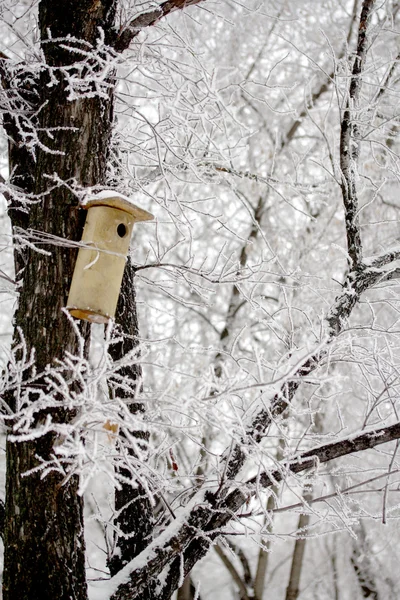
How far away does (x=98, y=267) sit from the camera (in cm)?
247

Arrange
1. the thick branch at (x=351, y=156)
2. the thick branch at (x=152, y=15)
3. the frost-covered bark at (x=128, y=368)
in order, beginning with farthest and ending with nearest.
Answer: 1. the thick branch at (x=351, y=156)
2. the thick branch at (x=152, y=15)
3. the frost-covered bark at (x=128, y=368)

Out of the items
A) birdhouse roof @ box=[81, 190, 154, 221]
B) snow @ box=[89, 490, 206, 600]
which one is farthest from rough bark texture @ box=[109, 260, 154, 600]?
birdhouse roof @ box=[81, 190, 154, 221]

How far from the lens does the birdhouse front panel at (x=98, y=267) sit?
7.93 feet

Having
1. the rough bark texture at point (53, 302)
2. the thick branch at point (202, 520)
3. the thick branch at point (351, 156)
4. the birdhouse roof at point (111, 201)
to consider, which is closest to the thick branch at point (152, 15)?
the rough bark texture at point (53, 302)

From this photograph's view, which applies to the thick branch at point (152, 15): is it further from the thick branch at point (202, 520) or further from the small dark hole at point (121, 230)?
the thick branch at point (202, 520)

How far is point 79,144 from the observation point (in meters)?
2.58

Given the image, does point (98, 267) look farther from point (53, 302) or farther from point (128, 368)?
point (128, 368)

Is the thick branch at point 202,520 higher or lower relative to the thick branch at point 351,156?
lower

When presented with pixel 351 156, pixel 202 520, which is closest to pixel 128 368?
pixel 202 520

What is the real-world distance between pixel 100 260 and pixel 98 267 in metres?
0.03

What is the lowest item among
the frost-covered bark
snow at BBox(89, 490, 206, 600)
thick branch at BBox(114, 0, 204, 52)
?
snow at BBox(89, 490, 206, 600)

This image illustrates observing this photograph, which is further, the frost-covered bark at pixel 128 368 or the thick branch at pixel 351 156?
the thick branch at pixel 351 156

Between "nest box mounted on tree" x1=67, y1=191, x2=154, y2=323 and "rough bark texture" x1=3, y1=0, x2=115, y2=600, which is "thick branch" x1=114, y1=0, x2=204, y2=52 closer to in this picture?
"rough bark texture" x1=3, y1=0, x2=115, y2=600

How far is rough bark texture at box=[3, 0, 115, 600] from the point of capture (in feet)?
7.35
